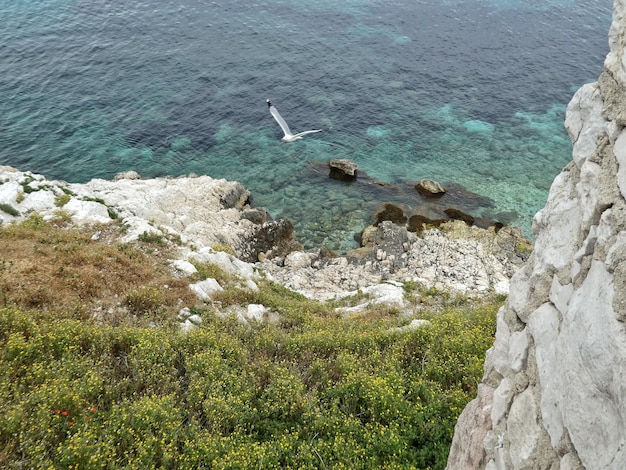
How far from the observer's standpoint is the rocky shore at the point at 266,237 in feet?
66.8

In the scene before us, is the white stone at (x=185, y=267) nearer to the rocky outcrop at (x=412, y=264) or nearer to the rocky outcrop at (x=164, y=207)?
the rocky outcrop at (x=164, y=207)

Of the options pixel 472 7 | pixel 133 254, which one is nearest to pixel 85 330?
pixel 133 254

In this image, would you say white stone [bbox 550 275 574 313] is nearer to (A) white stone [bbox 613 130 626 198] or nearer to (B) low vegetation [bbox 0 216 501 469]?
(A) white stone [bbox 613 130 626 198]

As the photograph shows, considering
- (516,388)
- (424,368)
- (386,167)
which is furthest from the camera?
(386,167)

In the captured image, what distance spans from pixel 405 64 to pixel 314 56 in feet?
34.5

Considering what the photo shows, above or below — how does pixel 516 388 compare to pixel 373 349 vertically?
above

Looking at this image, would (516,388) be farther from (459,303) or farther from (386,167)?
(386,167)

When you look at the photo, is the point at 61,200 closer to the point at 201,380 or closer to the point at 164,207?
the point at 164,207

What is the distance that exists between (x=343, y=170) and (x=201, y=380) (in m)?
27.3

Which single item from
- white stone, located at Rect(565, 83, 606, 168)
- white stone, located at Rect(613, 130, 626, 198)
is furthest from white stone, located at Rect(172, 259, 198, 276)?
white stone, located at Rect(613, 130, 626, 198)

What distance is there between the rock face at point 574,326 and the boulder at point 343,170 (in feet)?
95.3

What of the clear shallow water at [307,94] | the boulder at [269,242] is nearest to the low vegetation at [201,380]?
the boulder at [269,242]

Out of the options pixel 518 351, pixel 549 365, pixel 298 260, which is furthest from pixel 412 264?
pixel 549 365

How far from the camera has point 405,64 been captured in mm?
49656
